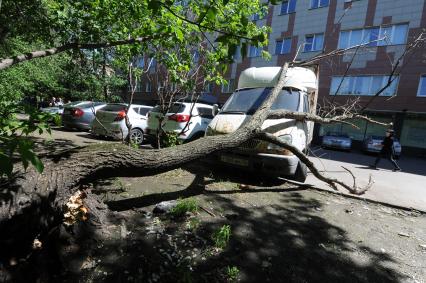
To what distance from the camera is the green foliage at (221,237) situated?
10.7ft

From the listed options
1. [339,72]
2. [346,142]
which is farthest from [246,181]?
[339,72]

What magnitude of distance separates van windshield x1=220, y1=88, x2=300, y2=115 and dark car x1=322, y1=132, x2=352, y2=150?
44.3ft

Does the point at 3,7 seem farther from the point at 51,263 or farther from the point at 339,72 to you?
the point at 339,72

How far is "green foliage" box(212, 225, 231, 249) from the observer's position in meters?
3.26

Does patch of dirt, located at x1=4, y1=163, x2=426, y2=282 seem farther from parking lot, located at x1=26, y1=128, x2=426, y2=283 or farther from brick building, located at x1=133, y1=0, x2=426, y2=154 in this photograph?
brick building, located at x1=133, y1=0, x2=426, y2=154

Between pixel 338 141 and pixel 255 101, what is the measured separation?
14353 mm

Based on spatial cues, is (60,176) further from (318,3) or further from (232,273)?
(318,3)

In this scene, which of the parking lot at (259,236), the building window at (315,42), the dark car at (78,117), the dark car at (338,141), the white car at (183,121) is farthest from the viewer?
the building window at (315,42)

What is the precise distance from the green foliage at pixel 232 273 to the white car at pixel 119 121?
26.2 feet

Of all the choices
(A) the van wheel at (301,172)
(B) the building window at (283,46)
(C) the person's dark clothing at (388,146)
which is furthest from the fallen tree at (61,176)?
(B) the building window at (283,46)

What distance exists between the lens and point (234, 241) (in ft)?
11.3

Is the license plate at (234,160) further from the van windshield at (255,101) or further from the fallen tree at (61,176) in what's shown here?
the fallen tree at (61,176)

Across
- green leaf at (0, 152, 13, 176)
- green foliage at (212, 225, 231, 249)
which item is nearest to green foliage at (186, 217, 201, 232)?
green foliage at (212, 225, 231, 249)

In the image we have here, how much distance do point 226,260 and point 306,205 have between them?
2.58 metres
